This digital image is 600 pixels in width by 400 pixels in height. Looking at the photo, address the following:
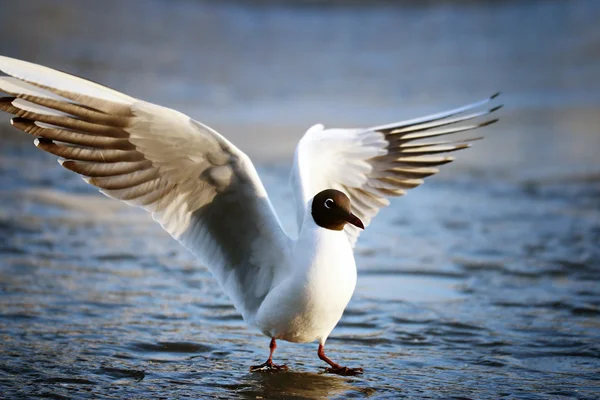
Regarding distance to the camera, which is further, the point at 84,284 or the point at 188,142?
the point at 84,284

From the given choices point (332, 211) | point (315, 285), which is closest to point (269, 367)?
point (315, 285)

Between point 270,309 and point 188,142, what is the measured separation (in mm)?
996

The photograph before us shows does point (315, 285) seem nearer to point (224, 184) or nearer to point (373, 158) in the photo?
point (224, 184)

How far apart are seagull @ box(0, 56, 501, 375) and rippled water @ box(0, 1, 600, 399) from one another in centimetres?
41

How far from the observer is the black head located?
514 cm

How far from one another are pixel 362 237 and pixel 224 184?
341cm

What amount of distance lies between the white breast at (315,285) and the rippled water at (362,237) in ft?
0.99

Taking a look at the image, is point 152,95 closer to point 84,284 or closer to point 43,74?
point 84,284

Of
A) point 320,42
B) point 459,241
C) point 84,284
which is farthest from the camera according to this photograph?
point 320,42

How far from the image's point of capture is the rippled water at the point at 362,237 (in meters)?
5.43

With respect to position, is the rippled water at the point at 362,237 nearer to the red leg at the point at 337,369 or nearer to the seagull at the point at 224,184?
the red leg at the point at 337,369

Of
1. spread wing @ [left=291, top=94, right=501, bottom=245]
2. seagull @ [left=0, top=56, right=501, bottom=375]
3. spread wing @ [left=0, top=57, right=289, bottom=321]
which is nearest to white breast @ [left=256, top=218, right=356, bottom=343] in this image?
A: seagull @ [left=0, top=56, right=501, bottom=375]

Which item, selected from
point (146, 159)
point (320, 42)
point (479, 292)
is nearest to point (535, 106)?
point (320, 42)

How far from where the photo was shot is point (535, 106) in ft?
47.1
